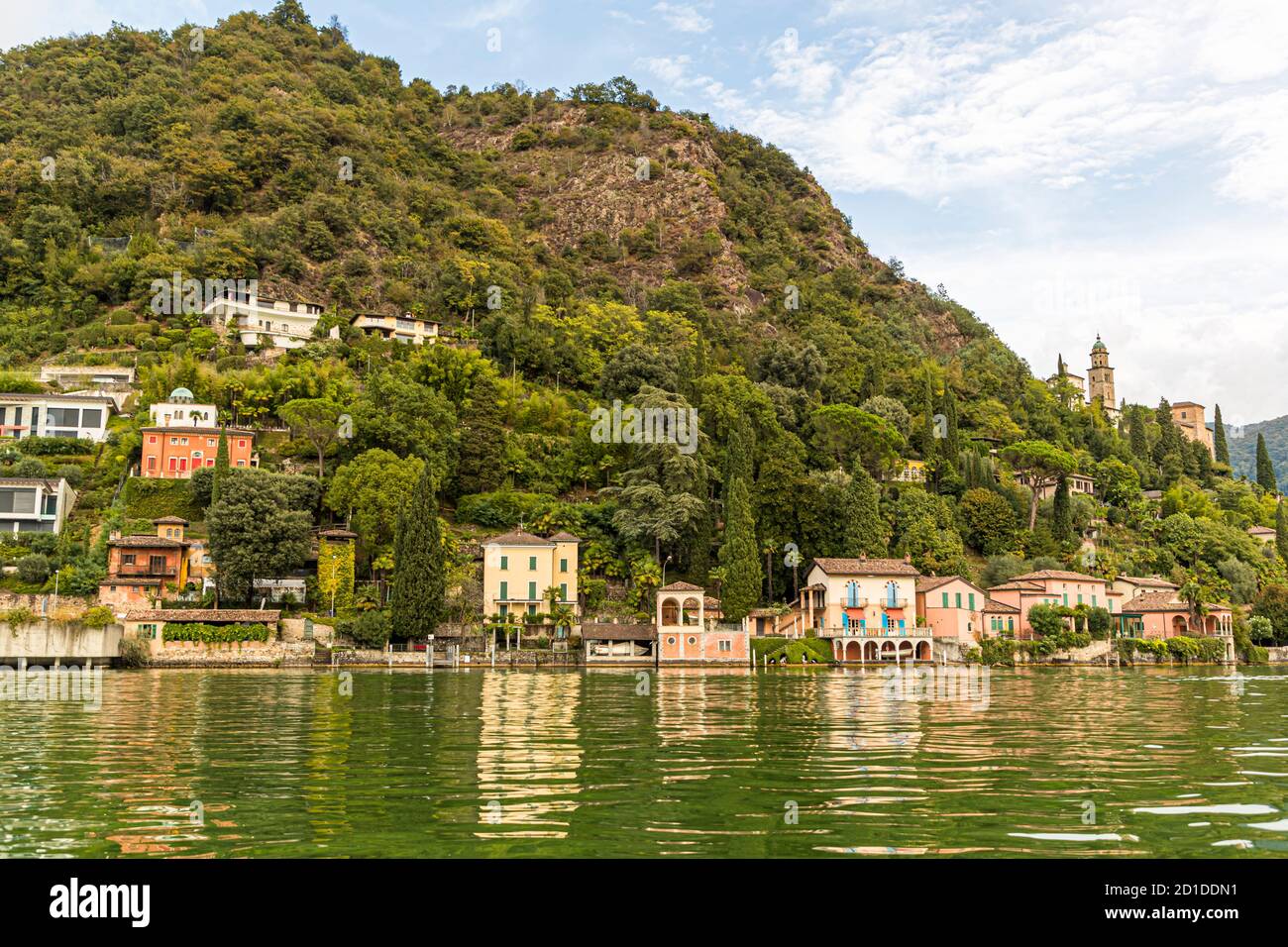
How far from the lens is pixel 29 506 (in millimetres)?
64062

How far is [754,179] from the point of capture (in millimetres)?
171750

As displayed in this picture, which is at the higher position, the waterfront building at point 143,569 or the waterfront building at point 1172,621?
the waterfront building at point 143,569

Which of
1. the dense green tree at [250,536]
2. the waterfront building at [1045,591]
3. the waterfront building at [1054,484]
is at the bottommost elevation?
the waterfront building at [1045,591]

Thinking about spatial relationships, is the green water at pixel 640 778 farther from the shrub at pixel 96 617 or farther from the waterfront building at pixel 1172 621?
the waterfront building at pixel 1172 621

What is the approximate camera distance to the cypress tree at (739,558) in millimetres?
62719

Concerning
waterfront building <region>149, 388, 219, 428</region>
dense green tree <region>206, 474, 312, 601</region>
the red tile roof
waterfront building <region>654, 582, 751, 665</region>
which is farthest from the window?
the red tile roof

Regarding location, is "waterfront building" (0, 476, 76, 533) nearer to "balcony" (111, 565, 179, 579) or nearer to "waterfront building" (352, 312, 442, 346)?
"balcony" (111, 565, 179, 579)

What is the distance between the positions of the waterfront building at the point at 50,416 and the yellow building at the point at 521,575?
107ft

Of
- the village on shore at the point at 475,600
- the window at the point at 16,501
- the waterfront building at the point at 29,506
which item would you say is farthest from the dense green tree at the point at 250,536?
the window at the point at 16,501

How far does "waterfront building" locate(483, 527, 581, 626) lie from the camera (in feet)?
210

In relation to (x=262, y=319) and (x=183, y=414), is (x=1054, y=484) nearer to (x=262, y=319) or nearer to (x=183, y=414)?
(x=262, y=319)

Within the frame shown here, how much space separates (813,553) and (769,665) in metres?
12.1

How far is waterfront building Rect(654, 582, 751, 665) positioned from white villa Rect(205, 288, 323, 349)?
4503cm
